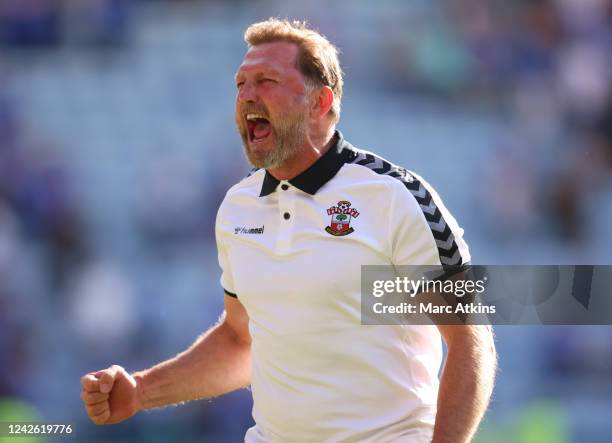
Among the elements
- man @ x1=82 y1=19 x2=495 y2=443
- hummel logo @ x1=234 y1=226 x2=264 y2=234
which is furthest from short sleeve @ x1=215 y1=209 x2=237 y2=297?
hummel logo @ x1=234 y1=226 x2=264 y2=234

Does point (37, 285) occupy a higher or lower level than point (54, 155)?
lower

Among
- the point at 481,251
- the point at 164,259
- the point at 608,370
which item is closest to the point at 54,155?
the point at 164,259

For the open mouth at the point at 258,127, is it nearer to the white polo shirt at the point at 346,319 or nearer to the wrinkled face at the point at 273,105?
the wrinkled face at the point at 273,105

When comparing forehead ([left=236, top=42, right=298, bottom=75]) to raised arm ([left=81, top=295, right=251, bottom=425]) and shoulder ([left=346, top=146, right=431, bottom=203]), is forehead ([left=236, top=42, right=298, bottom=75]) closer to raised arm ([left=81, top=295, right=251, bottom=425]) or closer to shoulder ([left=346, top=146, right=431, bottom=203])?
shoulder ([left=346, top=146, right=431, bottom=203])

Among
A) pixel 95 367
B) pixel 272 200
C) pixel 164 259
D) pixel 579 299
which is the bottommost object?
pixel 95 367

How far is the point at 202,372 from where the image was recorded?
432cm

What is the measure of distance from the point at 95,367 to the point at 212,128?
2.85 metres

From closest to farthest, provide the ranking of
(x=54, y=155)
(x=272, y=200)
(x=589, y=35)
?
(x=272, y=200)
(x=54, y=155)
(x=589, y=35)

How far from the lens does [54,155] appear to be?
10.6 m

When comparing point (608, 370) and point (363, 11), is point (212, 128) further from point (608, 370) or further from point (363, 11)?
point (608, 370)

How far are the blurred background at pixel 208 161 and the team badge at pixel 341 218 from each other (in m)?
4.98

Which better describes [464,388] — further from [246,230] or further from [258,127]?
[258,127]

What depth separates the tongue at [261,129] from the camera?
4.04 metres

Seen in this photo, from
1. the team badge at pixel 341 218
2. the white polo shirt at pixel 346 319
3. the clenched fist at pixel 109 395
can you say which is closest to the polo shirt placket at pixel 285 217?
the white polo shirt at pixel 346 319
